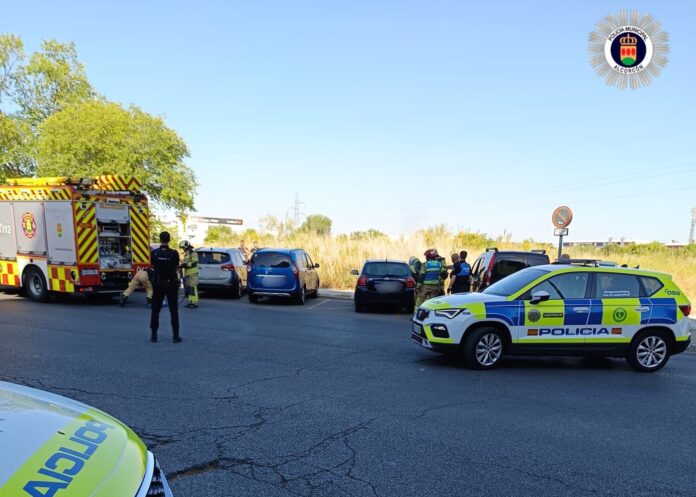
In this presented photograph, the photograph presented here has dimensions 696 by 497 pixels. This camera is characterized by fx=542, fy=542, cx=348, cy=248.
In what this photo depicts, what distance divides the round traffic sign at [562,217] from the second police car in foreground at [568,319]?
694 cm

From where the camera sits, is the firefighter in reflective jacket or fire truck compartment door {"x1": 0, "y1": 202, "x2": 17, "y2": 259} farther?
fire truck compartment door {"x1": 0, "y1": 202, "x2": 17, "y2": 259}

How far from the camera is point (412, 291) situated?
15.3 meters

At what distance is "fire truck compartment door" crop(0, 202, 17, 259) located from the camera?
15039 millimetres

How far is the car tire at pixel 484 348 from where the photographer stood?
804 centimetres

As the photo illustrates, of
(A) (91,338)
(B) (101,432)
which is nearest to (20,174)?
(A) (91,338)

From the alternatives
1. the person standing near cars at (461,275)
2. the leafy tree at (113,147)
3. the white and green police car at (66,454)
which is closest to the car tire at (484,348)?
the person standing near cars at (461,275)

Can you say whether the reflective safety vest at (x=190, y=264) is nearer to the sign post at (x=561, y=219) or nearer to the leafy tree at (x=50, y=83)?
the sign post at (x=561, y=219)

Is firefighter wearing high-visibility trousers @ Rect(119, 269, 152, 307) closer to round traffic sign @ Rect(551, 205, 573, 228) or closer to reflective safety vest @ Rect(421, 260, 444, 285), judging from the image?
reflective safety vest @ Rect(421, 260, 444, 285)

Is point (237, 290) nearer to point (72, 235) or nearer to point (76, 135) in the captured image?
point (72, 235)

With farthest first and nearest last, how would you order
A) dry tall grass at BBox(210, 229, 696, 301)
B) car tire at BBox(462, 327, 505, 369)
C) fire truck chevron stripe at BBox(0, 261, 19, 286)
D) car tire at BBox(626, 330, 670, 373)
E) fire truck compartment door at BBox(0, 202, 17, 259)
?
dry tall grass at BBox(210, 229, 696, 301), fire truck chevron stripe at BBox(0, 261, 19, 286), fire truck compartment door at BBox(0, 202, 17, 259), car tire at BBox(626, 330, 670, 373), car tire at BBox(462, 327, 505, 369)

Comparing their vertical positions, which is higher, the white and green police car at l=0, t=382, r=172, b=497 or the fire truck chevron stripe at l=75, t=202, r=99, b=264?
the fire truck chevron stripe at l=75, t=202, r=99, b=264

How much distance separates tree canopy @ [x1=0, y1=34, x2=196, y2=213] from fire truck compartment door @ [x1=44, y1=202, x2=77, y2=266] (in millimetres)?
16613

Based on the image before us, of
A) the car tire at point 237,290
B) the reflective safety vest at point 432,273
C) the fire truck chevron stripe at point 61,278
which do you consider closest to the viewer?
the reflective safety vest at point 432,273

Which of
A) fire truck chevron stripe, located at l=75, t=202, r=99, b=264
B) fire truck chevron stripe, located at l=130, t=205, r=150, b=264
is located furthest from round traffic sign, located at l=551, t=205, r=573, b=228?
fire truck chevron stripe, located at l=75, t=202, r=99, b=264
